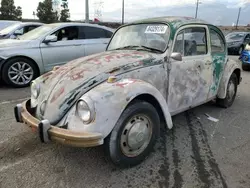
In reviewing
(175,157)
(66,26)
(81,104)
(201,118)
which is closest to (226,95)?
(201,118)

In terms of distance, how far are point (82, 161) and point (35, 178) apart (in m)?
0.59

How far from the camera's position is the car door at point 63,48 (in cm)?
656

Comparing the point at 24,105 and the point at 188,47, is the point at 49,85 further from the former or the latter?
the point at 188,47

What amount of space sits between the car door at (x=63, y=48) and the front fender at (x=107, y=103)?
4.29m

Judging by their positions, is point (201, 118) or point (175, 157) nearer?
point (175, 157)

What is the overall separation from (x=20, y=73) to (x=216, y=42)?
4.78m

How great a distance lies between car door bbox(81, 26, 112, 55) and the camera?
7320mm

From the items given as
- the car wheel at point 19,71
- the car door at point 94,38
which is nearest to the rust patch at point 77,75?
the car wheel at point 19,71

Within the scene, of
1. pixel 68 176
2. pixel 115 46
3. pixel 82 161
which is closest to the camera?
pixel 68 176

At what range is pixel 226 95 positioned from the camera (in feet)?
16.3

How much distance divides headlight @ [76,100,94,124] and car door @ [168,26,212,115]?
58.0 inches

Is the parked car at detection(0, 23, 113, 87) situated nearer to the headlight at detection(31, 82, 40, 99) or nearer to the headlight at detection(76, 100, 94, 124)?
the headlight at detection(31, 82, 40, 99)

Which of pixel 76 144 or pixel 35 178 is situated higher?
pixel 76 144

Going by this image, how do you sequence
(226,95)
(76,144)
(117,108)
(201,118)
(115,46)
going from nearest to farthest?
(76,144) → (117,108) → (115,46) → (201,118) → (226,95)
